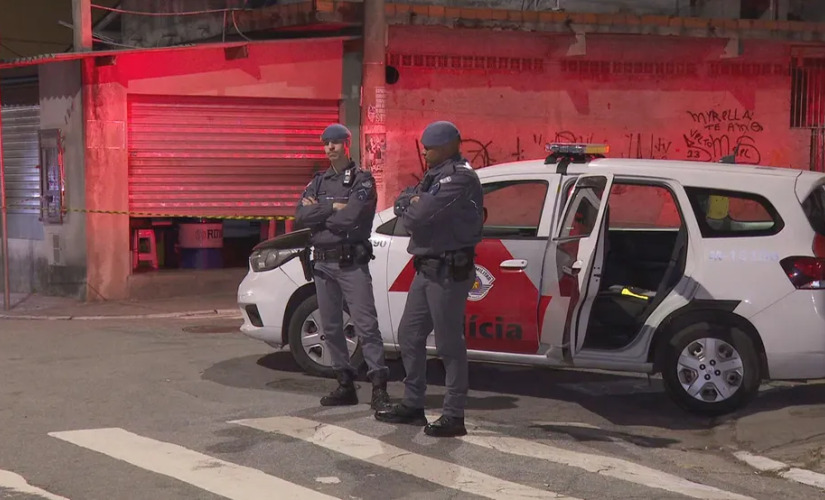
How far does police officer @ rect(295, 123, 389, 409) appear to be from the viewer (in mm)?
7449

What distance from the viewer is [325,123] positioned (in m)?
15.2

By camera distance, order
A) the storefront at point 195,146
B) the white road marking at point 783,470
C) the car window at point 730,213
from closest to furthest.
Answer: the white road marking at point 783,470, the car window at point 730,213, the storefront at point 195,146

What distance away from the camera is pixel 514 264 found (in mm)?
7828

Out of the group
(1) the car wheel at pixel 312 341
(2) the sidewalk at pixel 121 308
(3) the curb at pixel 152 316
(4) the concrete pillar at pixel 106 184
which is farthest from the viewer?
(4) the concrete pillar at pixel 106 184

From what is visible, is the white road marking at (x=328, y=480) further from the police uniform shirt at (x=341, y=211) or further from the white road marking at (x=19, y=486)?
the police uniform shirt at (x=341, y=211)

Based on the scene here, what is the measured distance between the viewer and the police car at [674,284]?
7.49 metres

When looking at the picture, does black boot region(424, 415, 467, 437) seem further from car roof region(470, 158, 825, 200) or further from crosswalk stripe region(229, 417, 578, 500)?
car roof region(470, 158, 825, 200)

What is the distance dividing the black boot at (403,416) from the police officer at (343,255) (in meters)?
0.20

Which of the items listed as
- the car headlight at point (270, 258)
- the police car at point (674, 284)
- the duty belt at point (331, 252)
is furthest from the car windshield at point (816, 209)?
the car headlight at point (270, 258)

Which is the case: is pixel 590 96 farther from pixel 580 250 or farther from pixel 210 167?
pixel 580 250

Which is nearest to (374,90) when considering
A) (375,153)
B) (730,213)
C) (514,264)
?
(375,153)

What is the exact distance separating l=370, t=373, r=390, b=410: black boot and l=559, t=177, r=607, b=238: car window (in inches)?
62.6

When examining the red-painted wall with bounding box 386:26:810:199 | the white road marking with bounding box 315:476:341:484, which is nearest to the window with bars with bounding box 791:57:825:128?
the red-painted wall with bounding box 386:26:810:199

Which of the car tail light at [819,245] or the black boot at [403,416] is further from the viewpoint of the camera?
the car tail light at [819,245]
